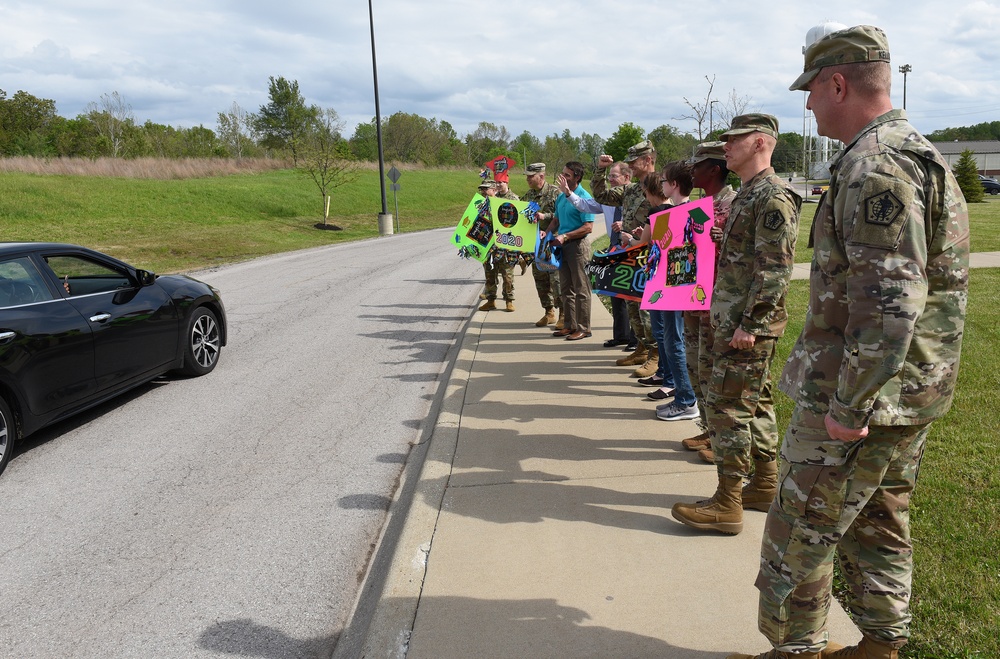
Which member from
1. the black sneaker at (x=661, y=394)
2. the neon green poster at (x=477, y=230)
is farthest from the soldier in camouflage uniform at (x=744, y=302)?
the neon green poster at (x=477, y=230)

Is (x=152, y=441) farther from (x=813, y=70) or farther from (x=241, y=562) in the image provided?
(x=813, y=70)

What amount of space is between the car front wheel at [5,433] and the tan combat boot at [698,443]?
4.63 m

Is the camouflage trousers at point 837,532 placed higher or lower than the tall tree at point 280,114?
lower

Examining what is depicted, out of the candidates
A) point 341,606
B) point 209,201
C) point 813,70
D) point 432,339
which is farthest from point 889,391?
point 209,201

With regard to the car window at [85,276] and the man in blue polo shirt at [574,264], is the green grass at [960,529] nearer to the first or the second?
the man in blue polo shirt at [574,264]

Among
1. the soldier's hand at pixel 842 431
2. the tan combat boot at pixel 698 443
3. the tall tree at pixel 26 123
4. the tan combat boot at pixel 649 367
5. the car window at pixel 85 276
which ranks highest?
the tall tree at pixel 26 123

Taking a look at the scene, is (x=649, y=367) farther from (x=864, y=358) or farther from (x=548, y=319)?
(x=864, y=358)

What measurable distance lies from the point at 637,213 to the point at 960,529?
12.7 ft

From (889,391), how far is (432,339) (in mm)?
7809

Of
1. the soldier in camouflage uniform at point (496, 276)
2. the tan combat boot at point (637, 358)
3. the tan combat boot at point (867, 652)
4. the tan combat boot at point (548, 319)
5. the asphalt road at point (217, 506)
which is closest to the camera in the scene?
Result: the tan combat boot at point (867, 652)

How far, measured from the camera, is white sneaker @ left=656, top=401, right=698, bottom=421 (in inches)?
223

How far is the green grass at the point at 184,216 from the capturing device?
23609 mm

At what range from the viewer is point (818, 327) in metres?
2.37

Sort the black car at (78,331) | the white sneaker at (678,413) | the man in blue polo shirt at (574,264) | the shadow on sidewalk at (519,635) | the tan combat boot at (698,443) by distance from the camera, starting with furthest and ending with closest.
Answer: the man in blue polo shirt at (574,264) → the white sneaker at (678,413) → the black car at (78,331) → the tan combat boot at (698,443) → the shadow on sidewalk at (519,635)
